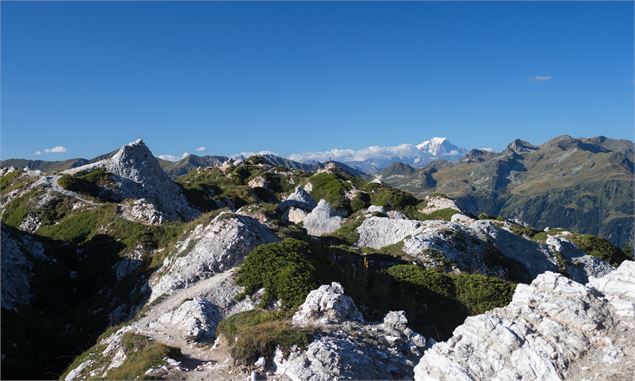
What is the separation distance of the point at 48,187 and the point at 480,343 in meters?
58.0

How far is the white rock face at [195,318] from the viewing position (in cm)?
2333

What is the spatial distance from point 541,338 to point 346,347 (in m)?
7.37

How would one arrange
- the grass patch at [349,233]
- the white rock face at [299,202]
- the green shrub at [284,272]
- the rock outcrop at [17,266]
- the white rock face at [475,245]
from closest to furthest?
the green shrub at [284,272] → the rock outcrop at [17,266] → the white rock face at [475,245] → the grass patch at [349,233] → the white rock face at [299,202]

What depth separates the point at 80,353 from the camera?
2814 centimetres

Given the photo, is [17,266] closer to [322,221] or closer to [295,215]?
[322,221]

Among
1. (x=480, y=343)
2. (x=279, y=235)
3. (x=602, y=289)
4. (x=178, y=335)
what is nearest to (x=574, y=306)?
(x=602, y=289)

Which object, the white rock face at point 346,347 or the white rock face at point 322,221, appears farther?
the white rock face at point 322,221

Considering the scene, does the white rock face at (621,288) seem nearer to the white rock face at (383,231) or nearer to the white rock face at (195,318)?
the white rock face at (195,318)

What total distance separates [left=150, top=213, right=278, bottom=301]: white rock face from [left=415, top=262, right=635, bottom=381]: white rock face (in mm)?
19092

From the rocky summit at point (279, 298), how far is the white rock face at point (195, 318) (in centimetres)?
8

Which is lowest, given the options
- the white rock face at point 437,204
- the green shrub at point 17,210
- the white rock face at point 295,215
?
the white rock face at point 437,204

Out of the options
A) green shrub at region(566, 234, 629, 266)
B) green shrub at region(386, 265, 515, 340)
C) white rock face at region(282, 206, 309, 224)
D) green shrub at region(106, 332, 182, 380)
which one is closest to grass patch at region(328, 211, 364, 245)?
white rock face at region(282, 206, 309, 224)

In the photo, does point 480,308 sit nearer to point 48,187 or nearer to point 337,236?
point 337,236

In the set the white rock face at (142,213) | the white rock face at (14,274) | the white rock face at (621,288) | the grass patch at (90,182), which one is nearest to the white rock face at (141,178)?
the grass patch at (90,182)
